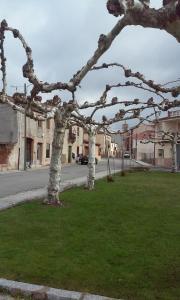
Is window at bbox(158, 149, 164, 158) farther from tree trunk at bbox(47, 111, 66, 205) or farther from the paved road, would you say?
tree trunk at bbox(47, 111, 66, 205)

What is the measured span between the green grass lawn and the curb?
1.14ft

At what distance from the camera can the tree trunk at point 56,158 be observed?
14781mm

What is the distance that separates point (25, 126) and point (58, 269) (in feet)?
131

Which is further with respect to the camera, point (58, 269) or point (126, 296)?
point (58, 269)

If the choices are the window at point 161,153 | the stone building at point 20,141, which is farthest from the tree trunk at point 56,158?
the window at point 161,153

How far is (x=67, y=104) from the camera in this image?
47.7 feet

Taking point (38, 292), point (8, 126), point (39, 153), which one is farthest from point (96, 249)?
point (39, 153)

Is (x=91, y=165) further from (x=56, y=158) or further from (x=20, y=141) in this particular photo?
(x=20, y=141)

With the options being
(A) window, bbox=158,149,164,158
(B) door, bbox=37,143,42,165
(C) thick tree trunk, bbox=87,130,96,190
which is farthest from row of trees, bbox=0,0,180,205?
(A) window, bbox=158,149,164,158

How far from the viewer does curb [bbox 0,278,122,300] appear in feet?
19.1

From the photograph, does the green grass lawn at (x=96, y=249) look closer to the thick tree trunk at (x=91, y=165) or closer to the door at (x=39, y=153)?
the thick tree trunk at (x=91, y=165)

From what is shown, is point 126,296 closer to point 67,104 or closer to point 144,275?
point 144,275

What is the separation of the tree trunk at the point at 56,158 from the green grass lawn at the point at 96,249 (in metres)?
0.54

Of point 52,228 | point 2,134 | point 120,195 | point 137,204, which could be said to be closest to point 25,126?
point 2,134
